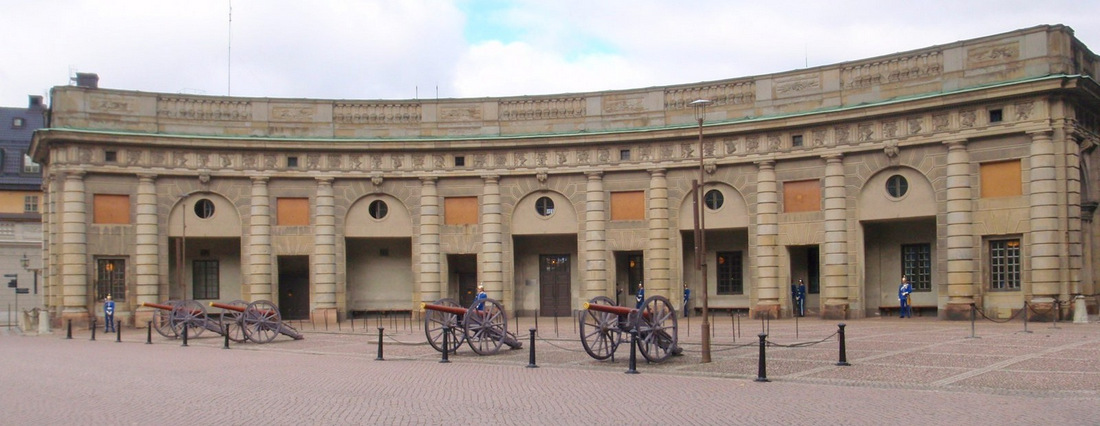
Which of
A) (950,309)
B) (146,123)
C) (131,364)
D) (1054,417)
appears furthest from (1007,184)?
(146,123)

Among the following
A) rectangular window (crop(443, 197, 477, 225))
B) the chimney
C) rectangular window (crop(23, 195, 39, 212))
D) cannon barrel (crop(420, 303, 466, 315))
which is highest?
the chimney

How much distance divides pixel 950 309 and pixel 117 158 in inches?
1166

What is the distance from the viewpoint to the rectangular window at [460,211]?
131 ft

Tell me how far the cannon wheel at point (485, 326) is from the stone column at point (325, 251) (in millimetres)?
16614

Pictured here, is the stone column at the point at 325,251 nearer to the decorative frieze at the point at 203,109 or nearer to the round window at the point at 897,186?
the decorative frieze at the point at 203,109

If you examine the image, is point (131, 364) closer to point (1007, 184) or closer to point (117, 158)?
point (117, 158)

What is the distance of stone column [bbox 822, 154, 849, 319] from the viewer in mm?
34062

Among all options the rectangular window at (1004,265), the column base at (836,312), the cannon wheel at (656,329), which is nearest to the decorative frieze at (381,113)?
the column base at (836,312)

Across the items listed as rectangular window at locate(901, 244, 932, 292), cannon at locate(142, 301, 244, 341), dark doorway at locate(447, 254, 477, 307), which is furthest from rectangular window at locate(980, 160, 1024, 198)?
cannon at locate(142, 301, 244, 341)

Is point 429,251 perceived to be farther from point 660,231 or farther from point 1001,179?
point 1001,179

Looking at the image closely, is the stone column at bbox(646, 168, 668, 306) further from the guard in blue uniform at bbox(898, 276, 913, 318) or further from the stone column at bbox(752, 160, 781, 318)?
the guard in blue uniform at bbox(898, 276, 913, 318)

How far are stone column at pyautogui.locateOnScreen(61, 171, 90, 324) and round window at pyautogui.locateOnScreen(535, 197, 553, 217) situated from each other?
16.7 m

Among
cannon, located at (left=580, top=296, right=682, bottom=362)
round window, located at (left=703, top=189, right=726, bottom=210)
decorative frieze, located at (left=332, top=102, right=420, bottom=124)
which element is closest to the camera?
cannon, located at (left=580, top=296, right=682, bottom=362)

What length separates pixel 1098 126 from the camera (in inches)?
1281
